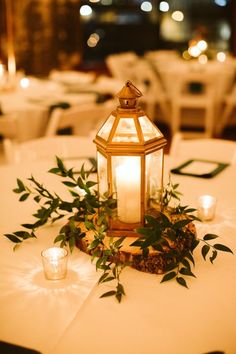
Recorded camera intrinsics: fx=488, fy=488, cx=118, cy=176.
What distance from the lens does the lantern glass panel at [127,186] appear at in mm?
1199

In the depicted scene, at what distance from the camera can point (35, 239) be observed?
1.36 meters

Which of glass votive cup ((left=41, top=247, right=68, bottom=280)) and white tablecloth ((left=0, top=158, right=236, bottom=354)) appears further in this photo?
glass votive cup ((left=41, top=247, right=68, bottom=280))

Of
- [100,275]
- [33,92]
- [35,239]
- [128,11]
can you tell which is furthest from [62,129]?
[128,11]

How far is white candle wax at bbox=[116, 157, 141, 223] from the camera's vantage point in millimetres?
1200

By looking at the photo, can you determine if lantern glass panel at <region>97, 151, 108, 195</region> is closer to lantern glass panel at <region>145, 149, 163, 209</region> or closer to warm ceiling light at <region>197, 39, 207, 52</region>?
lantern glass panel at <region>145, 149, 163, 209</region>

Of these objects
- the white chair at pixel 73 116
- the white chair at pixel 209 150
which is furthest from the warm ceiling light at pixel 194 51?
the white chair at pixel 209 150

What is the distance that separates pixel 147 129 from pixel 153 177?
0.46 ft

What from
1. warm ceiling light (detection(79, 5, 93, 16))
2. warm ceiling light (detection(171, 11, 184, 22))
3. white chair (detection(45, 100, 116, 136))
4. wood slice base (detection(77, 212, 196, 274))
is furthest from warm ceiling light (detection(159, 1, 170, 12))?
wood slice base (detection(77, 212, 196, 274))

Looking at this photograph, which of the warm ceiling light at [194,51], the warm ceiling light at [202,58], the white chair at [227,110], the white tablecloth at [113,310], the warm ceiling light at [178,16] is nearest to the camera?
the white tablecloth at [113,310]

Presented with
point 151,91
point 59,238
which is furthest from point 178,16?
point 59,238

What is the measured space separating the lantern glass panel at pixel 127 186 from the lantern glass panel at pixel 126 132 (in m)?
0.04

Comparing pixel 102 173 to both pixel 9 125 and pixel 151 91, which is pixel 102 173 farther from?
pixel 151 91

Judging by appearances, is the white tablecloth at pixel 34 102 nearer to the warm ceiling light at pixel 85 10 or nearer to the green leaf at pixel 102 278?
the green leaf at pixel 102 278

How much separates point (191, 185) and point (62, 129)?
1.54 m
